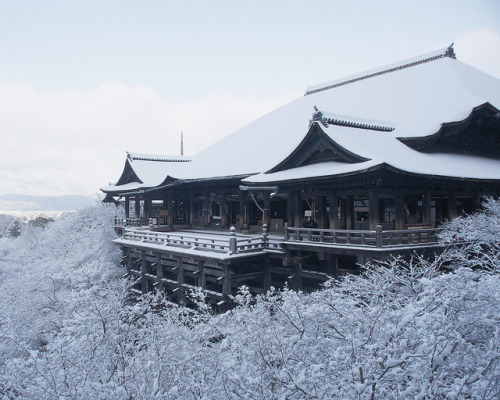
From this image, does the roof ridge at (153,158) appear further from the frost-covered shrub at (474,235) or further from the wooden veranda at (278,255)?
the frost-covered shrub at (474,235)

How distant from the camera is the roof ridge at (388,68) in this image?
24.9 meters

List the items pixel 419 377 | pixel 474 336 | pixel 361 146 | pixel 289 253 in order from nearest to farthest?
1. pixel 419 377
2. pixel 474 336
3. pixel 361 146
4. pixel 289 253

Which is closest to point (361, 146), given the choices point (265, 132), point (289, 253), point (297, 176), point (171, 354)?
point (297, 176)

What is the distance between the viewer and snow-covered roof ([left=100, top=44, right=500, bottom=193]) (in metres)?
16.5

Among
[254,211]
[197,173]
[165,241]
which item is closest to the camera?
[165,241]

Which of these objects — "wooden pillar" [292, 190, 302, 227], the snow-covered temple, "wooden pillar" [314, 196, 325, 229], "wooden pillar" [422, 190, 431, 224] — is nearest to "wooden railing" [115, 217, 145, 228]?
the snow-covered temple

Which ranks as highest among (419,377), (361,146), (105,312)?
(361,146)

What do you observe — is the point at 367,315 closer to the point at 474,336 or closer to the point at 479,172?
the point at 474,336

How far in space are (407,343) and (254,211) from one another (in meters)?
18.0

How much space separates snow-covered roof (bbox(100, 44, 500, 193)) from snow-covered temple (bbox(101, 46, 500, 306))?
10cm

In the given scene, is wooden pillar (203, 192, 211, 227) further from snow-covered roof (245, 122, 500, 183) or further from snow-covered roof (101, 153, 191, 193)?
snow-covered roof (245, 122, 500, 183)

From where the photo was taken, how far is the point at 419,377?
5566 millimetres

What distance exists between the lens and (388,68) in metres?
27.8

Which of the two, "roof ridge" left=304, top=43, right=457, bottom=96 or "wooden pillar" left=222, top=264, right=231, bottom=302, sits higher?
"roof ridge" left=304, top=43, right=457, bottom=96
